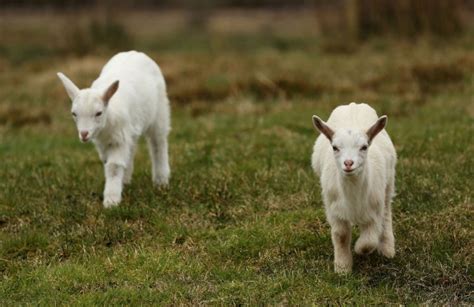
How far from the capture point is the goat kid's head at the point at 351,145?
215 inches

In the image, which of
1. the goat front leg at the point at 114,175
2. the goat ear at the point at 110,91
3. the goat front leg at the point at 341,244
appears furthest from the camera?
the goat front leg at the point at 114,175

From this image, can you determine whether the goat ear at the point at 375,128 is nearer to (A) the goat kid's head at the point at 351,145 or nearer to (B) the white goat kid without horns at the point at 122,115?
(A) the goat kid's head at the point at 351,145

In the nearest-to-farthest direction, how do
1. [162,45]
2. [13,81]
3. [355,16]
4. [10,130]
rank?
[10,130] → [13,81] → [355,16] → [162,45]

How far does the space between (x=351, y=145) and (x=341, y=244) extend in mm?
892

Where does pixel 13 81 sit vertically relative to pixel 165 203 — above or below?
below

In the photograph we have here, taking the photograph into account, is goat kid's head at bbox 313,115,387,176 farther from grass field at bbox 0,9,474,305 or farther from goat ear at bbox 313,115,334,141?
grass field at bbox 0,9,474,305

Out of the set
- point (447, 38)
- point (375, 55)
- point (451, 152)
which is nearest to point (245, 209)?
point (451, 152)

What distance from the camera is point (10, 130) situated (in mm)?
13141

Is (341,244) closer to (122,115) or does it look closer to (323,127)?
(323,127)

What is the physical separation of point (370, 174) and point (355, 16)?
14872 millimetres

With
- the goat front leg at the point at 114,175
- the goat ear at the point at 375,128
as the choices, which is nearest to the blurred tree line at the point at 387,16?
the goat front leg at the point at 114,175

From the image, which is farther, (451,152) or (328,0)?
(328,0)

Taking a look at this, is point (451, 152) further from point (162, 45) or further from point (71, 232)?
point (162, 45)

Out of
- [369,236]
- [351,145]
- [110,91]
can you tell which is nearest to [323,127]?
[351,145]
